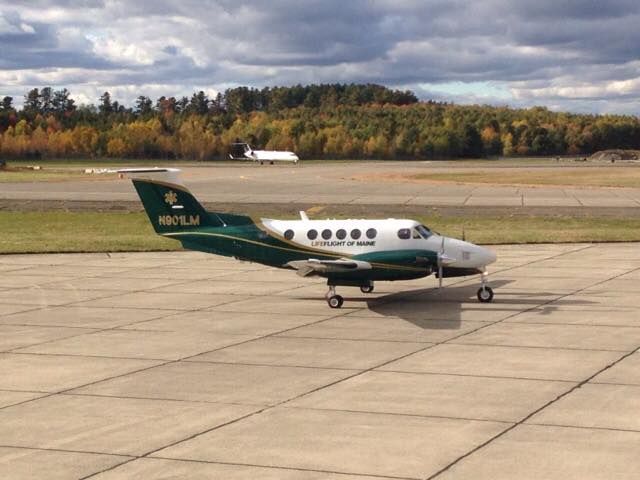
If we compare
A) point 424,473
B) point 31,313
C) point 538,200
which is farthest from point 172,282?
point 538,200

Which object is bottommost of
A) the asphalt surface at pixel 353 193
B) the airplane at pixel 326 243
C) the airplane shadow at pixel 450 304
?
the airplane shadow at pixel 450 304

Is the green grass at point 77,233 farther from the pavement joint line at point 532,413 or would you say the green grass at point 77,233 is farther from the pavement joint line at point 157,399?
the pavement joint line at point 532,413

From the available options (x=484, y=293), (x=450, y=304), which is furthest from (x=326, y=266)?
(x=484, y=293)

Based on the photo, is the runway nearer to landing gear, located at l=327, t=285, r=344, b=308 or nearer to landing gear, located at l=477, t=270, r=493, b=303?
landing gear, located at l=477, t=270, r=493, b=303

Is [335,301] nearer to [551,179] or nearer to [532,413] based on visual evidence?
[532,413]

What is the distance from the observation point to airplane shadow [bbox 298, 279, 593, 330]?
88.8 ft

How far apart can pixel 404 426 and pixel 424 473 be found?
2437 mm

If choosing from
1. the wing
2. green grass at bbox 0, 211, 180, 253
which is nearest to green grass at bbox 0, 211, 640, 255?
green grass at bbox 0, 211, 180, 253

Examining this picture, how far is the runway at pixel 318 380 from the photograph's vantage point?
14.5 meters

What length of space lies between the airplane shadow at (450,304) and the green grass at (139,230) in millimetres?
15437

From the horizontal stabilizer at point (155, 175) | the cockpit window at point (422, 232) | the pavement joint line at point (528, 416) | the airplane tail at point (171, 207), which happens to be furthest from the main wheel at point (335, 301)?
the pavement joint line at point (528, 416)

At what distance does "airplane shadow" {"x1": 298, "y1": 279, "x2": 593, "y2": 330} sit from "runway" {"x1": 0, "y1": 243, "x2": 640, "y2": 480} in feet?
0.35

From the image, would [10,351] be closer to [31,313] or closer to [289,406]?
[31,313]

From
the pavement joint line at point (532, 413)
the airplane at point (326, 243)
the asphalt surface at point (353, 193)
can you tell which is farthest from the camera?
the asphalt surface at point (353, 193)
